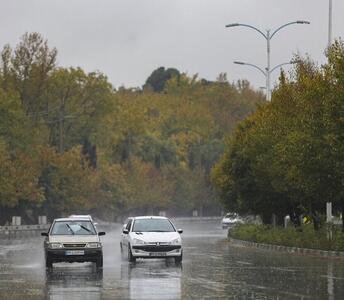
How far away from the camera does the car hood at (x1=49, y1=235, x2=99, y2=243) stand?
29.3 metres

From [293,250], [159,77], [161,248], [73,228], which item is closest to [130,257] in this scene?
[161,248]

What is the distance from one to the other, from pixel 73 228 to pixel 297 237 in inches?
567

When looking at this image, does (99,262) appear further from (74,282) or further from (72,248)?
(74,282)

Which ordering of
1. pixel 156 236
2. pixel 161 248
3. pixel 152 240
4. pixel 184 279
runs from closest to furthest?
1. pixel 184 279
2. pixel 161 248
3. pixel 152 240
4. pixel 156 236

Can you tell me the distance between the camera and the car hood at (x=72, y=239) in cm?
2933

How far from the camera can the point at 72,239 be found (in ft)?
96.6

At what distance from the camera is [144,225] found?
112 ft

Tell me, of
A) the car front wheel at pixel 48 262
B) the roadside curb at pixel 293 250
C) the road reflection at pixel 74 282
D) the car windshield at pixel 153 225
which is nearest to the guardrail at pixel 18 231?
the roadside curb at pixel 293 250

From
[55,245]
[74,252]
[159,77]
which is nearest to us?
[74,252]

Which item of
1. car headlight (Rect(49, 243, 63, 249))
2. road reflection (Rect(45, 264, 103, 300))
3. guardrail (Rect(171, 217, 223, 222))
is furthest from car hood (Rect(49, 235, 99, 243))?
guardrail (Rect(171, 217, 223, 222))

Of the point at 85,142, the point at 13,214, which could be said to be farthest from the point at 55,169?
the point at 85,142

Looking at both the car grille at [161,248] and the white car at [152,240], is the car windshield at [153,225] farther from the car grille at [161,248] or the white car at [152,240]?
the car grille at [161,248]

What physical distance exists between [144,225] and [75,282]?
9.62 metres

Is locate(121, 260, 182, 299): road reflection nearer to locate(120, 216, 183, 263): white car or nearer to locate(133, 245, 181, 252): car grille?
locate(120, 216, 183, 263): white car
